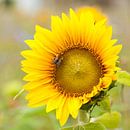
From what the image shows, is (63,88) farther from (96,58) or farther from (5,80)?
(5,80)

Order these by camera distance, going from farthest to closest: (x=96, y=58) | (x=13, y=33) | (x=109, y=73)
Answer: (x=13, y=33)
(x=96, y=58)
(x=109, y=73)

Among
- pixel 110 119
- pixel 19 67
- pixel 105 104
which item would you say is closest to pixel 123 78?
pixel 105 104

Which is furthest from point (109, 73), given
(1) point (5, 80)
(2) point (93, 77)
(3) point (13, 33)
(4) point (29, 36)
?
(3) point (13, 33)

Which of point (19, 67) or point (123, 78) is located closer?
point (123, 78)

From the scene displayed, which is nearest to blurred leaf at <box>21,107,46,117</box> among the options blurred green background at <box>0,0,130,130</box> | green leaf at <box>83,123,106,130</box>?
blurred green background at <box>0,0,130,130</box>

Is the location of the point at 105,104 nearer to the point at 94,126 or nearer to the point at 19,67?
the point at 94,126

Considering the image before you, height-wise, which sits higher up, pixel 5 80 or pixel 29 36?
pixel 29 36

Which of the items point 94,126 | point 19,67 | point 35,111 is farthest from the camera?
point 19,67
